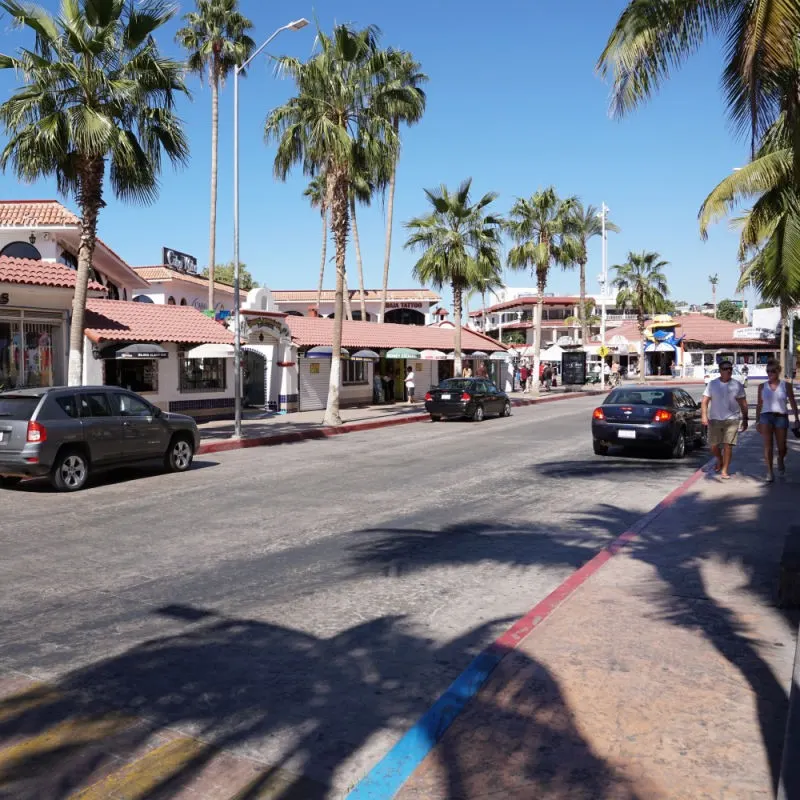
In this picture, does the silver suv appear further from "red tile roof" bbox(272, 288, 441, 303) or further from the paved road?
"red tile roof" bbox(272, 288, 441, 303)

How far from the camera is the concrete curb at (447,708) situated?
134 inches

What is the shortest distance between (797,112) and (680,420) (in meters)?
7.15

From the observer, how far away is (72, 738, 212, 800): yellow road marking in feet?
10.8

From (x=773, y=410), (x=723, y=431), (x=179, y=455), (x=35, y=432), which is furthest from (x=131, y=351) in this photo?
(x=773, y=410)

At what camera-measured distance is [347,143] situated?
72.8 ft

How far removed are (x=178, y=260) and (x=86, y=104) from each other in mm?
31992

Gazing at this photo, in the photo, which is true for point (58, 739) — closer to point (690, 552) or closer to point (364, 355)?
point (690, 552)

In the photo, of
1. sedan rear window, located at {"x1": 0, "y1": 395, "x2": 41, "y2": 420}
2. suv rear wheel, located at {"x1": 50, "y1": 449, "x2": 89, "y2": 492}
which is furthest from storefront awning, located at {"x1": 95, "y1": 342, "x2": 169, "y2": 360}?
suv rear wheel, located at {"x1": 50, "y1": 449, "x2": 89, "y2": 492}

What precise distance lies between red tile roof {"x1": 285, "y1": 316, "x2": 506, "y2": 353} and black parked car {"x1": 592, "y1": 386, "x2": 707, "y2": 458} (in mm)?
16009

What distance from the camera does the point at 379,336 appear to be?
35.9m

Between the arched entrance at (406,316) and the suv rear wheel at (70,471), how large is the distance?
53.4m

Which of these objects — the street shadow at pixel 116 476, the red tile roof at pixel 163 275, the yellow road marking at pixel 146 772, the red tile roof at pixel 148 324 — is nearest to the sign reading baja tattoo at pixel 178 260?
the red tile roof at pixel 163 275

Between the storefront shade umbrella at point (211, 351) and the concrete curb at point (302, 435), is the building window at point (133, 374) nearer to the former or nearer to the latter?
the storefront shade umbrella at point (211, 351)

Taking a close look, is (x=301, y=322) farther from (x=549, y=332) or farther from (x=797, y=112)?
(x=549, y=332)
